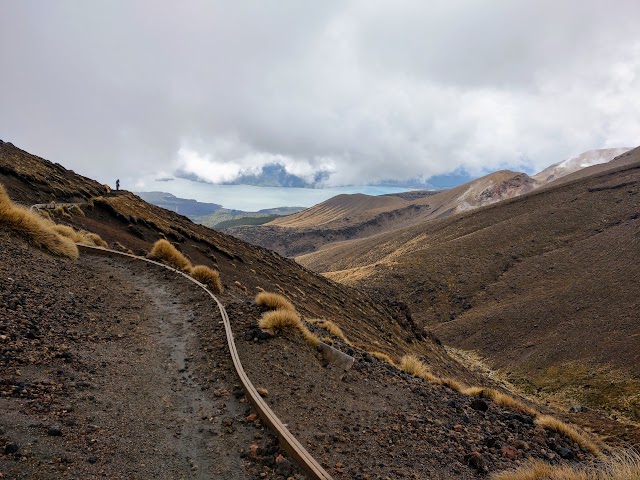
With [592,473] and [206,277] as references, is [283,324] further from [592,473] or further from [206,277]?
[592,473]

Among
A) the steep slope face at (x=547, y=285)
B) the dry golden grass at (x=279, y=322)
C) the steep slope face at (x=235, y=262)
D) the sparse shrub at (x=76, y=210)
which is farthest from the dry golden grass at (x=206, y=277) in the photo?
the steep slope face at (x=547, y=285)

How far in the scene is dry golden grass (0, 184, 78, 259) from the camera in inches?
486

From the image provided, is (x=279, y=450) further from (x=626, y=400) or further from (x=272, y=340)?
(x=626, y=400)

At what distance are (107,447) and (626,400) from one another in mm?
29212

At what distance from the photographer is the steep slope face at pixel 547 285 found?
30.6 m

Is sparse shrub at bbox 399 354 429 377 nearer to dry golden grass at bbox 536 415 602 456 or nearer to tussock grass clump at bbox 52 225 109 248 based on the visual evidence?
dry golden grass at bbox 536 415 602 456

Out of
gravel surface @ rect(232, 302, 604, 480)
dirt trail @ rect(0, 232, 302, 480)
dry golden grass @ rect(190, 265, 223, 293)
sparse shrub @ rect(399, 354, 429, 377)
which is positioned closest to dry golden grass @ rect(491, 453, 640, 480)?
gravel surface @ rect(232, 302, 604, 480)

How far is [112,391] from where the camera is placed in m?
6.68

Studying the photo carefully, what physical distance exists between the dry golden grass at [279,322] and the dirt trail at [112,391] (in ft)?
3.59

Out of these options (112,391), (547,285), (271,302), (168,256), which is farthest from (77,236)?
(547,285)

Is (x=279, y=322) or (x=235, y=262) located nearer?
(x=279, y=322)

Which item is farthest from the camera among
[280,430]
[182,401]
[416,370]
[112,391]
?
[416,370]

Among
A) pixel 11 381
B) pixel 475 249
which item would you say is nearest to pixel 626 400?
pixel 11 381

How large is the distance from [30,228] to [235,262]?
14.5 metres
